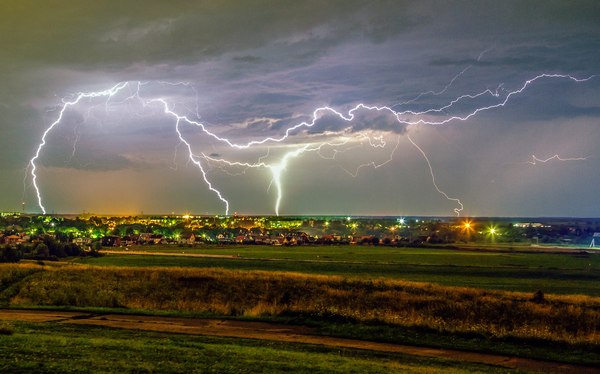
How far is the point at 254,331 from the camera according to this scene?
69.7 ft

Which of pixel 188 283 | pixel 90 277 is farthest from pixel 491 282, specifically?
pixel 90 277

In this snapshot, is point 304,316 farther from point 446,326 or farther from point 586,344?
point 586,344

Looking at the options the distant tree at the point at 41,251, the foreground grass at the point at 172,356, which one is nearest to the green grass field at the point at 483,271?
the distant tree at the point at 41,251

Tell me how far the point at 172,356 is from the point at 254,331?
22.5ft

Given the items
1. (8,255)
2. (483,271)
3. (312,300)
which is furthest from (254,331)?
(483,271)

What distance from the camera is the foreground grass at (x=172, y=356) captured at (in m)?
13.1

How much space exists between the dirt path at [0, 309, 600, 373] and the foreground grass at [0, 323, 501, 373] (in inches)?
50.4

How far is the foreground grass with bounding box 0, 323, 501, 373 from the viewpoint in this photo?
13.1 metres

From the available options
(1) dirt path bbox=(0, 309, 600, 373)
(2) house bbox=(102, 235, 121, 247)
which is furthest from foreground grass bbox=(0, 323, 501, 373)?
(2) house bbox=(102, 235, 121, 247)

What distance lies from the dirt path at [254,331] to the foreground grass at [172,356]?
1280mm

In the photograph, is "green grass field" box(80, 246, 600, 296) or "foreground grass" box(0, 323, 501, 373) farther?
"green grass field" box(80, 246, 600, 296)

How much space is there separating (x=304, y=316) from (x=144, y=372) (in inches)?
504

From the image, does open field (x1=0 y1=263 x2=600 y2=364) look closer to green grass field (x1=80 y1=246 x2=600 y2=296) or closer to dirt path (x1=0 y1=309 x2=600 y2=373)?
dirt path (x1=0 y1=309 x2=600 y2=373)

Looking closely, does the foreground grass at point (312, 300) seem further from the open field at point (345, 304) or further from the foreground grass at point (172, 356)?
the foreground grass at point (172, 356)
